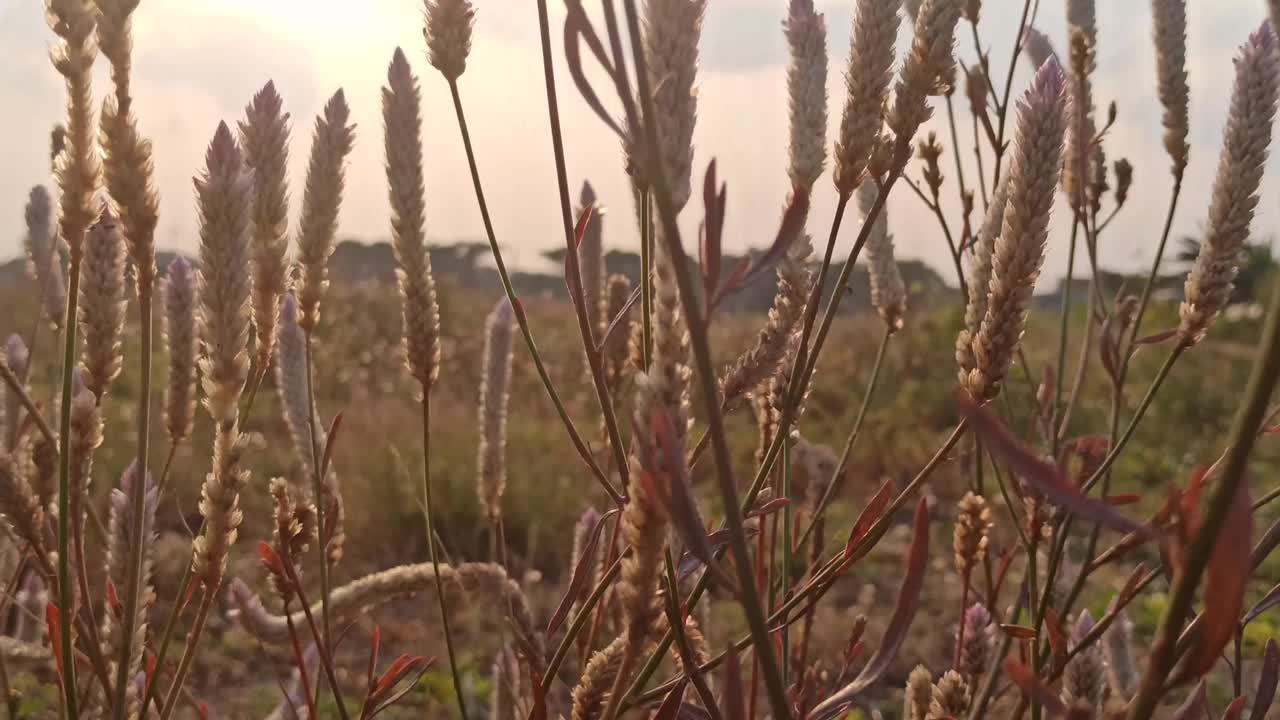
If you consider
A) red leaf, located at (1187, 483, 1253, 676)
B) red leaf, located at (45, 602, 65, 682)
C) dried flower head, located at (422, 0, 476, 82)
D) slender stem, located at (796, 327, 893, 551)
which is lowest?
red leaf, located at (45, 602, 65, 682)

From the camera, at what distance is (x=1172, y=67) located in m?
1.26

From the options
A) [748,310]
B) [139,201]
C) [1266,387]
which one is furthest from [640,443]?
[748,310]

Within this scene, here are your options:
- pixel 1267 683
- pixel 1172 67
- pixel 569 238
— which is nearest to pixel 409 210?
pixel 569 238

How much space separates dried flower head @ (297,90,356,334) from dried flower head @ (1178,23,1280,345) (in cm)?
71

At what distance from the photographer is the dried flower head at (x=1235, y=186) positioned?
33.5 inches

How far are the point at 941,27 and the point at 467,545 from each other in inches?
156

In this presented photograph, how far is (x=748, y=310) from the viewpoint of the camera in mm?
17578

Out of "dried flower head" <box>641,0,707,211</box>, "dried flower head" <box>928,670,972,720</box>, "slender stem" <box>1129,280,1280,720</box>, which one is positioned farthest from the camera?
"dried flower head" <box>928,670,972,720</box>

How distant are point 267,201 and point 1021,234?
0.52 meters

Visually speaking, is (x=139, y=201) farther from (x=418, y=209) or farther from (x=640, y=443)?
(x=640, y=443)

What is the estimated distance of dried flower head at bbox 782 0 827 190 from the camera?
2.59 feet

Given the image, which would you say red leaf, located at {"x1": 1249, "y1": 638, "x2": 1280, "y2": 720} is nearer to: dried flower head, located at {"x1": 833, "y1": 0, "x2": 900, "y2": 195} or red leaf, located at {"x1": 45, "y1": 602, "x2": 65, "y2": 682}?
dried flower head, located at {"x1": 833, "y1": 0, "x2": 900, "y2": 195}

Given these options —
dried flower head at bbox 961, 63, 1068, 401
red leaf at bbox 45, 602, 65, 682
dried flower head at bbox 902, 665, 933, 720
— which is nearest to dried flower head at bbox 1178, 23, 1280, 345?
dried flower head at bbox 961, 63, 1068, 401

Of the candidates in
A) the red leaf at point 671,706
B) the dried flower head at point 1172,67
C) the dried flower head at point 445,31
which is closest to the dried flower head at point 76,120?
the dried flower head at point 445,31
